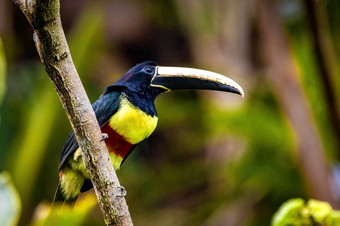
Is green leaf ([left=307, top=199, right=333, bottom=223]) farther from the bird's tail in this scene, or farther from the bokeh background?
the bokeh background

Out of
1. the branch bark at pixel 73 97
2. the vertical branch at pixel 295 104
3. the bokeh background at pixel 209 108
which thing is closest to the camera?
the branch bark at pixel 73 97

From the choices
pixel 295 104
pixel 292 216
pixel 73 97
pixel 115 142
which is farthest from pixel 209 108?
pixel 73 97

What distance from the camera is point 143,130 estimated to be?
1726 mm

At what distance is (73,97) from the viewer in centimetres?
128

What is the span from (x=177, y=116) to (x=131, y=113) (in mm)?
1926

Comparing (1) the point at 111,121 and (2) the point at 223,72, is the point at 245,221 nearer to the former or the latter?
(2) the point at 223,72

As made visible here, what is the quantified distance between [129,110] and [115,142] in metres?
0.11

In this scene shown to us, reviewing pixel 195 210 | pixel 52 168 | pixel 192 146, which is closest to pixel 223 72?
pixel 192 146

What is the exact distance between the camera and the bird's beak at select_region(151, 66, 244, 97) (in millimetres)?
1658

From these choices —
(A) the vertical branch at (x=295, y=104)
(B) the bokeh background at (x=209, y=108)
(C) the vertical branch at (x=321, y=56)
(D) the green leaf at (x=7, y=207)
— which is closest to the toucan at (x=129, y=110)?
(D) the green leaf at (x=7, y=207)

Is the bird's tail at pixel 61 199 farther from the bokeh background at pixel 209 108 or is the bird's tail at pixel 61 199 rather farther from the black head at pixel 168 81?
the bokeh background at pixel 209 108

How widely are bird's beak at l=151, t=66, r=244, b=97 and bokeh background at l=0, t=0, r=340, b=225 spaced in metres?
0.73

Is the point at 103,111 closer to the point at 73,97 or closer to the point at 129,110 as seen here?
the point at 129,110

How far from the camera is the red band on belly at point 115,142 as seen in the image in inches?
68.9
